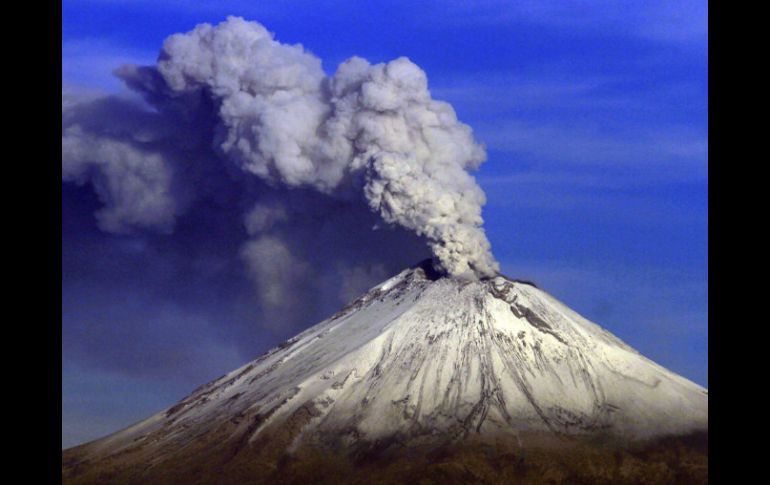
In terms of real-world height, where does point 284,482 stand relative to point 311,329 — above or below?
below

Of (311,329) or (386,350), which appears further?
(311,329)

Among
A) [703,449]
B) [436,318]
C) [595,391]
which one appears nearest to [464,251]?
[436,318]

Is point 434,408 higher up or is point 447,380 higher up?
point 447,380

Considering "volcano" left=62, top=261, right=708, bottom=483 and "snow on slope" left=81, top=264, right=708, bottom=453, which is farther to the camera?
"snow on slope" left=81, top=264, right=708, bottom=453

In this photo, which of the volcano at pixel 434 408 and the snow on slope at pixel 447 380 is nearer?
the volcano at pixel 434 408
